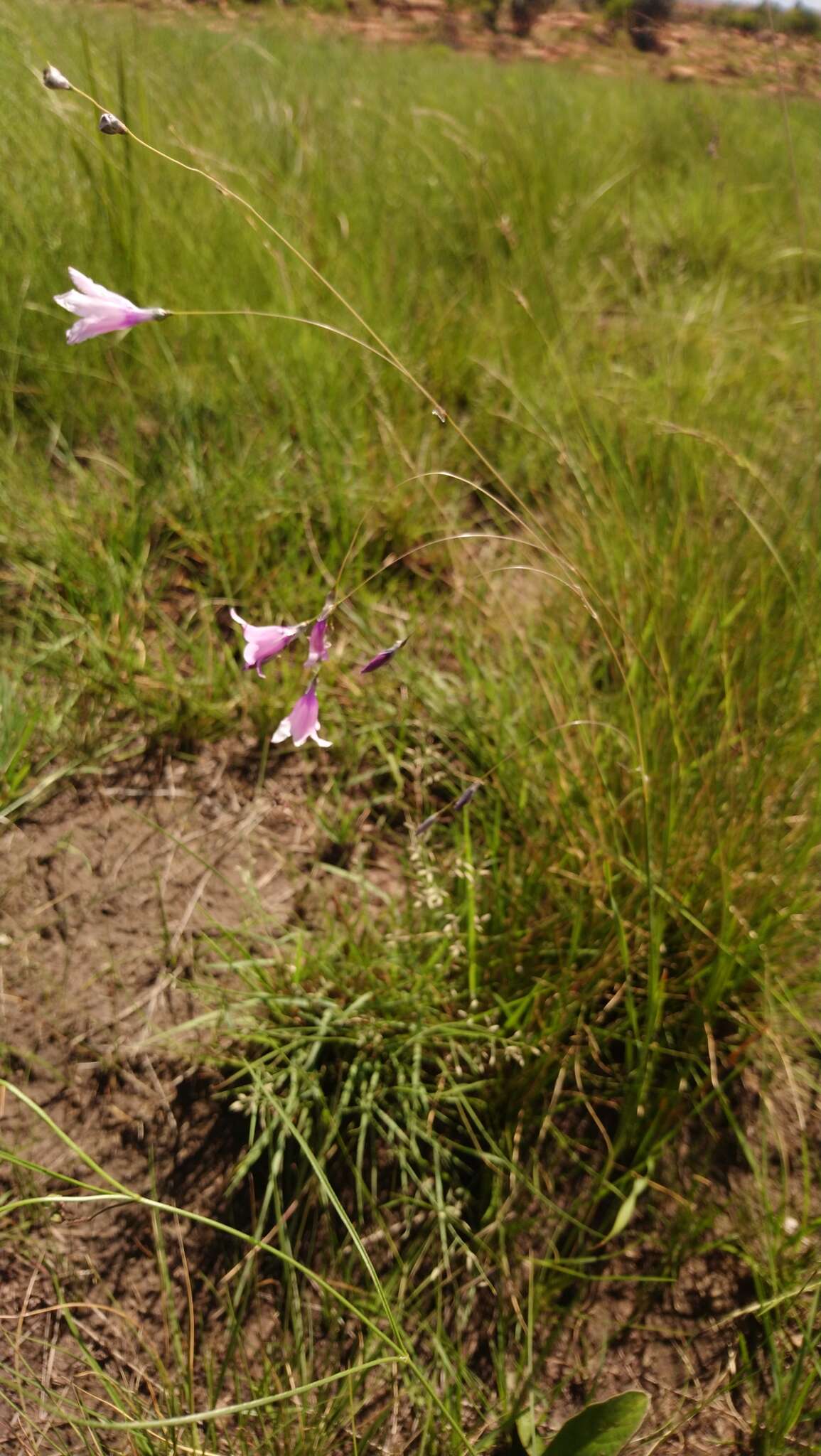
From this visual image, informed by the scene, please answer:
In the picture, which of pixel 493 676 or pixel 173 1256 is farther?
pixel 493 676

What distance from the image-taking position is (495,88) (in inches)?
173

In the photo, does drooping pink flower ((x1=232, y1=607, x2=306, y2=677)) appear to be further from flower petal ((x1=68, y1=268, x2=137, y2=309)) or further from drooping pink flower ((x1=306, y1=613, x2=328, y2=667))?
flower petal ((x1=68, y1=268, x2=137, y2=309))

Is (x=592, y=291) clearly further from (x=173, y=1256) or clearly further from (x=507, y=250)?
(x=173, y=1256)

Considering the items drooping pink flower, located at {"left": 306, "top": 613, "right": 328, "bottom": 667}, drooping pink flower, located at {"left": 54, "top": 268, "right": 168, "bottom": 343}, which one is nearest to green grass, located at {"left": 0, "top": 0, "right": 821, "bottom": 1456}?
drooping pink flower, located at {"left": 306, "top": 613, "right": 328, "bottom": 667}

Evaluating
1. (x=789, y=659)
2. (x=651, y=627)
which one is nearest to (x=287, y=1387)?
(x=651, y=627)

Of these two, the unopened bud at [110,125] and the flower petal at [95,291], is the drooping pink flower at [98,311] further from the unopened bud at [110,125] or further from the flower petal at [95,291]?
the unopened bud at [110,125]

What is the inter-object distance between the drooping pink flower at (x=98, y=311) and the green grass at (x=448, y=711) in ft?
1.41

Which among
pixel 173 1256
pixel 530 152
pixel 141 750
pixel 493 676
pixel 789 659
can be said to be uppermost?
pixel 530 152

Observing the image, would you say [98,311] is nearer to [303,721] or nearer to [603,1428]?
[303,721]

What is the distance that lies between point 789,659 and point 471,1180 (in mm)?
987

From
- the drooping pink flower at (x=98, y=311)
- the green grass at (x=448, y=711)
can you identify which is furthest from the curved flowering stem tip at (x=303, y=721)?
the drooping pink flower at (x=98, y=311)

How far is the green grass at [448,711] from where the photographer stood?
47.0 inches

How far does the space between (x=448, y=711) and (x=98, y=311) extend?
0.94 metres

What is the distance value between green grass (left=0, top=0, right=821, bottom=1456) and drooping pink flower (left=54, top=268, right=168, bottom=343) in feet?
1.41
